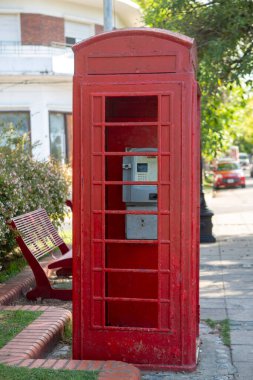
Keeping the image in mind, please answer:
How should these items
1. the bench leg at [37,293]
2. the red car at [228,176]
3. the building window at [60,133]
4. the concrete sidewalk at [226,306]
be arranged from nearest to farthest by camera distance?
1. the concrete sidewalk at [226,306]
2. the bench leg at [37,293]
3. the building window at [60,133]
4. the red car at [228,176]

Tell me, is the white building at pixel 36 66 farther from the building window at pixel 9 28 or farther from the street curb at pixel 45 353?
the street curb at pixel 45 353

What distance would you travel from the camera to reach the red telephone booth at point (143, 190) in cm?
531

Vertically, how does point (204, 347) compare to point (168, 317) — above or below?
below

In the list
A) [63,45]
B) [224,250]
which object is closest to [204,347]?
[224,250]

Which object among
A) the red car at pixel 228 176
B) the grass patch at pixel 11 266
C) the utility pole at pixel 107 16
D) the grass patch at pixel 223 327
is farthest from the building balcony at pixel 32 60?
the red car at pixel 228 176

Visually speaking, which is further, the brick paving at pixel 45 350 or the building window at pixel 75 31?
the building window at pixel 75 31

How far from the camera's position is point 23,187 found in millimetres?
9852

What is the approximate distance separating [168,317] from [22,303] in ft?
9.73

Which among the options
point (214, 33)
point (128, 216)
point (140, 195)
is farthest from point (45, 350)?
point (214, 33)

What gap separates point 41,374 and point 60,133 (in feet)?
68.1

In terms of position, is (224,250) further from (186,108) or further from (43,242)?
(186,108)

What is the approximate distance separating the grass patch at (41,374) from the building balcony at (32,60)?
19432 mm

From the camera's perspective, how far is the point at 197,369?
5621mm

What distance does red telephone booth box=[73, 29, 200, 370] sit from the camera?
209 inches
